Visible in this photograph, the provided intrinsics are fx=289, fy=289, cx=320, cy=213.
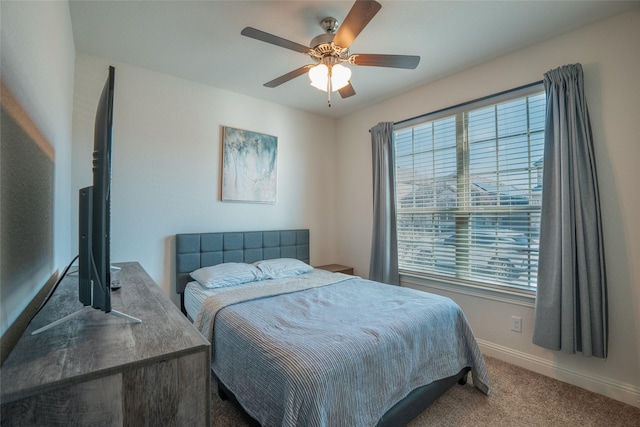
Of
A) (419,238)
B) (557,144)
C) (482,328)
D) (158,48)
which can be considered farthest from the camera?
(419,238)

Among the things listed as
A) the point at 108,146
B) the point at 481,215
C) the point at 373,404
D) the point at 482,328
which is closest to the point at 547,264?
the point at 481,215

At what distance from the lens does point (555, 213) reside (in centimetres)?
227

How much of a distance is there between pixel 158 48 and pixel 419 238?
10.5 ft

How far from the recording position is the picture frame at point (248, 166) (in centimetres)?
335

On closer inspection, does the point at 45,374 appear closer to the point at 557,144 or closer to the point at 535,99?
the point at 557,144

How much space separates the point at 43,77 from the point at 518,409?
335cm

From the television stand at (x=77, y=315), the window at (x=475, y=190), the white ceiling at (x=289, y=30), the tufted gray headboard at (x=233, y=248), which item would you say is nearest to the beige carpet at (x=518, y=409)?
the window at (x=475, y=190)

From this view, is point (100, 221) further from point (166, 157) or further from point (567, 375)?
point (567, 375)

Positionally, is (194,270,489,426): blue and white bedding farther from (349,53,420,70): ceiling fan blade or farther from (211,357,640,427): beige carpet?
(349,53,420,70): ceiling fan blade

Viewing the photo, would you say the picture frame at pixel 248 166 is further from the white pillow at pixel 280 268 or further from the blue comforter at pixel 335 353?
the blue comforter at pixel 335 353

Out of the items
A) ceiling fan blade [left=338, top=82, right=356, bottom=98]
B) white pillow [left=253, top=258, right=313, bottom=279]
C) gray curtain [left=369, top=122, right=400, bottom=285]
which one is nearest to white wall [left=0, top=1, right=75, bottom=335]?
white pillow [left=253, top=258, right=313, bottom=279]

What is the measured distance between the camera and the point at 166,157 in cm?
297

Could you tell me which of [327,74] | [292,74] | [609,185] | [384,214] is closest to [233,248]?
[384,214]

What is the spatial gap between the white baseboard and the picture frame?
2866 mm
